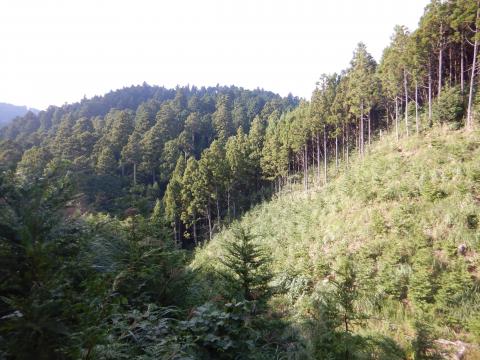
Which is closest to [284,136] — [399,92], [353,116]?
[353,116]

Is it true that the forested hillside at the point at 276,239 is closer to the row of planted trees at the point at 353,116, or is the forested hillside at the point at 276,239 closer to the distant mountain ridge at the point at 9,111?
the row of planted trees at the point at 353,116

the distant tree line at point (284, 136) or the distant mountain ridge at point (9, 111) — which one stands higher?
the distant mountain ridge at point (9, 111)

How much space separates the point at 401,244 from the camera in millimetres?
12664

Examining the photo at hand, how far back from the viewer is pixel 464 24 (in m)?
20.7

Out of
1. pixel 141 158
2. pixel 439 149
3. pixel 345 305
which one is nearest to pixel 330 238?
pixel 439 149

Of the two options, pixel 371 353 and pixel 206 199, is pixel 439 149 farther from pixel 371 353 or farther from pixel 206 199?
pixel 206 199

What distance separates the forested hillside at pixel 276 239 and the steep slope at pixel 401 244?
0.24 feet

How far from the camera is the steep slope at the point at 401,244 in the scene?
9242mm

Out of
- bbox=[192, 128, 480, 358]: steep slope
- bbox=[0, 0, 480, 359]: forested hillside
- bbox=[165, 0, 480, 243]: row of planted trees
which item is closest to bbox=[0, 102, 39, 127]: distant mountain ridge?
bbox=[0, 0, 480, 359]: forested hillside

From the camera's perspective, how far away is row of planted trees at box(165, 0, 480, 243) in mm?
21406

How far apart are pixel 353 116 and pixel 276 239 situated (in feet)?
61.6

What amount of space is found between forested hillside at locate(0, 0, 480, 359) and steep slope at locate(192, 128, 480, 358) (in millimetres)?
74

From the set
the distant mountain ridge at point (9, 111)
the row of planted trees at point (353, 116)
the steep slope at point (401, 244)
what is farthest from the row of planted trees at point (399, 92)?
the distant mountain ridge at point (9, 111)

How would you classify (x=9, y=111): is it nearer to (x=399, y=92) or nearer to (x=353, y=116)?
(x=353, y=116)
